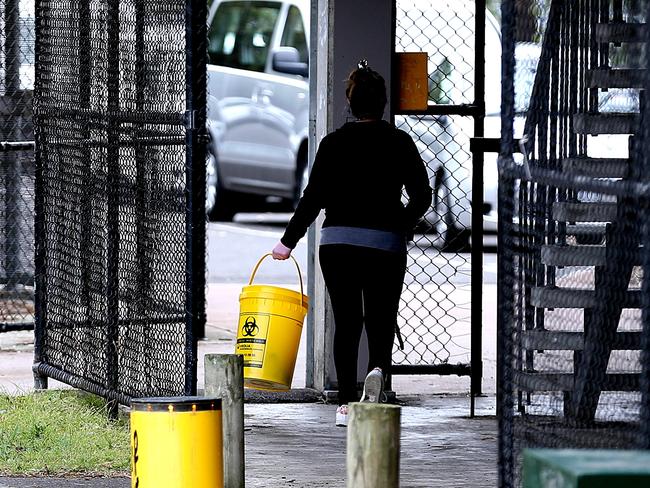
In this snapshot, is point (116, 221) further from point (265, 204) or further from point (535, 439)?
point (265, 204)

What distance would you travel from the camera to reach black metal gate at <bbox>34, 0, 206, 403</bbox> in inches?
268

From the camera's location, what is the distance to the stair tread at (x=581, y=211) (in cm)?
592

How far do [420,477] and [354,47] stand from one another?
278 cm

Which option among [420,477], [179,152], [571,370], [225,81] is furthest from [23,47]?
[225,81]

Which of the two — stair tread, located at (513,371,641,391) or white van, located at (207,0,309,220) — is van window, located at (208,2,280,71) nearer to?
white van, located at (207,0,309,220)

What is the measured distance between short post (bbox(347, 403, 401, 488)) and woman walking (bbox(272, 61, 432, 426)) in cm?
309

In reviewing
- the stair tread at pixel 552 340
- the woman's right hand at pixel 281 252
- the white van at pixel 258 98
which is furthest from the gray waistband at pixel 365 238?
the white van at pixel 258 98

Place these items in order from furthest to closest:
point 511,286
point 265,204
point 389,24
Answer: point 265,204 < point 389,24 < point 511,286

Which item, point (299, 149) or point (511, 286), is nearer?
point (511, 286)

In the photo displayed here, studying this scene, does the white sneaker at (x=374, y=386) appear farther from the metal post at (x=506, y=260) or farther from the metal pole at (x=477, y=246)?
the metal post at (x=506, y=260)

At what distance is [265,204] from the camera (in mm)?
21734

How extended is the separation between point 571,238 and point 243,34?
13.1m

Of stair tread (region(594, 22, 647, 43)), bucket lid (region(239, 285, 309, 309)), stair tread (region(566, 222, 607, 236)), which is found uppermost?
stair tread (region(594, 22, 647, 43))

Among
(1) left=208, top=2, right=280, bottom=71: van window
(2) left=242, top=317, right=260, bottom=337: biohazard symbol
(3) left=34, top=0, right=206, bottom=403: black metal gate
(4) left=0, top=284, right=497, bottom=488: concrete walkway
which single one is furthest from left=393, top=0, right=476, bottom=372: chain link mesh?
(1) left=208, top=2, right=280, bottom=71: van window
